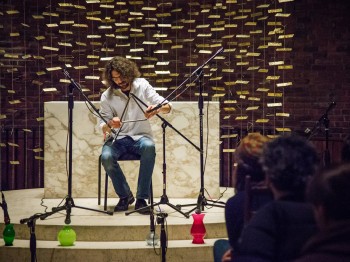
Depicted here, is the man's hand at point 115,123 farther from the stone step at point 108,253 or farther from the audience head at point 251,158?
the audience head at point 251,158

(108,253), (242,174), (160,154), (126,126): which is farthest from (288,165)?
(160,154)

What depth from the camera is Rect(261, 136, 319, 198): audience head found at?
255 centimetres

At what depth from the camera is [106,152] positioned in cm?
614

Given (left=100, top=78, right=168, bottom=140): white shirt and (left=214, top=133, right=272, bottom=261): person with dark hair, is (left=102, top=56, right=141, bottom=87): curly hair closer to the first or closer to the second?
(left=100, top=78, right=168, bottom=140): white shirt

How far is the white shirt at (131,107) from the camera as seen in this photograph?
6.39m

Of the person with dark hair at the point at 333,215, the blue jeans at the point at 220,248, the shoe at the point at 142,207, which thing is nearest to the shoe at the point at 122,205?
the shoe at the point at 142,207

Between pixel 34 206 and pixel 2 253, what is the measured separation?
1.18 meters

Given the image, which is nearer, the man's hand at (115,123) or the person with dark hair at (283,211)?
the person with dark hair at (283,211)

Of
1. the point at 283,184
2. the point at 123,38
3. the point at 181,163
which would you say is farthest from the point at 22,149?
the point at 283,184

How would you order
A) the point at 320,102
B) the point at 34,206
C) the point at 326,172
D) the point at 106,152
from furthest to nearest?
the point at 320,102, the point at 34,206, the point at 106,152, the point at 326,172

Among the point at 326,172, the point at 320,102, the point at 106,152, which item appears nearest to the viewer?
the point at 326,172

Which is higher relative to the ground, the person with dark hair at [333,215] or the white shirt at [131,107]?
the white shirt at [131,107]

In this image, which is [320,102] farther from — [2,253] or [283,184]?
[283,184]

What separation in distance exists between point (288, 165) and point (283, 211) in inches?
7.0
